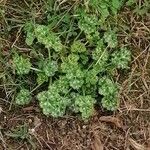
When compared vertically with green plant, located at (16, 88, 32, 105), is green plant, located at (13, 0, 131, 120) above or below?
above

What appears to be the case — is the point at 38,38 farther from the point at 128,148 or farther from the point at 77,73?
the point at 128,148

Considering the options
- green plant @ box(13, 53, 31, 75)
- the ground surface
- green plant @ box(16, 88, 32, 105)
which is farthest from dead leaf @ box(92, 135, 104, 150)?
green plant @ box(13, 53, 31, 75)

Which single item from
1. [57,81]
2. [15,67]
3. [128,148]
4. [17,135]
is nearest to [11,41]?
[15,67]

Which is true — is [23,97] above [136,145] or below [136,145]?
above

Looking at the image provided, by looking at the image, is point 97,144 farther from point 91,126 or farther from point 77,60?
point 77,60

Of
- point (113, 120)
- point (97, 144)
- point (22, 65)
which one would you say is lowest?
point (97, 144)

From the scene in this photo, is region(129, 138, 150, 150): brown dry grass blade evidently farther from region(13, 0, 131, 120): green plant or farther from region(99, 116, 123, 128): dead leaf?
region(13, 0, 131, 120): green plant

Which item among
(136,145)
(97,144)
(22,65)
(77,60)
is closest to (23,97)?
(22,65)
